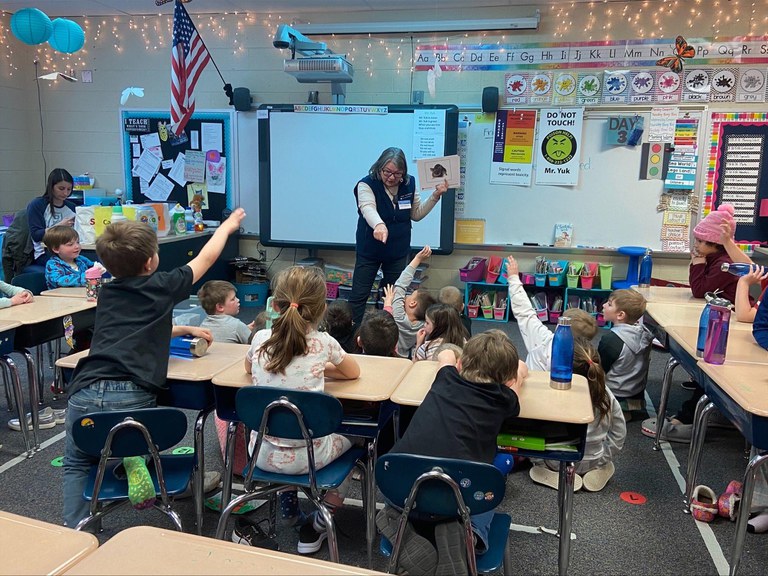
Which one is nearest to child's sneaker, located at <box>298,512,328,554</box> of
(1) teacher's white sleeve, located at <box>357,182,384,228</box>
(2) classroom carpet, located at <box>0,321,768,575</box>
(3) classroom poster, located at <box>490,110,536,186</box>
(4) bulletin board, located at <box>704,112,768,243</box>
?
(2) classroom carpet, located at <box>0,321,768,575</box>

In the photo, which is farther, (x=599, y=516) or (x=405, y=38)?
(x=405, y=38)

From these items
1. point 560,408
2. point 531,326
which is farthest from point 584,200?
point 560,408

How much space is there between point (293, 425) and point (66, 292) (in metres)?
2.29

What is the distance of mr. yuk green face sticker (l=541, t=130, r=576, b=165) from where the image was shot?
18.5ft

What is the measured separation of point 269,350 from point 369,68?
461 centimetres

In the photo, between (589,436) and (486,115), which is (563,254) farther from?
(589,436)

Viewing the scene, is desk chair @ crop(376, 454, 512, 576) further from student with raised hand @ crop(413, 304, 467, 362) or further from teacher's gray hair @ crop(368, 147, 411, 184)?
teacher's gray hair @ crop(368, 147, 411, 184)

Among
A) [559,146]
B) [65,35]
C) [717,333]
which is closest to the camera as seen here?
[717,333]

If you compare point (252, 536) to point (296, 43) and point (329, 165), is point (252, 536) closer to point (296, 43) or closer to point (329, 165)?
point (329, 165)

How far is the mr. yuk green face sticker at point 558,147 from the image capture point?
5.62 metres

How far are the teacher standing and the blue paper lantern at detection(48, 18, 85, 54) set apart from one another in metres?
3.13

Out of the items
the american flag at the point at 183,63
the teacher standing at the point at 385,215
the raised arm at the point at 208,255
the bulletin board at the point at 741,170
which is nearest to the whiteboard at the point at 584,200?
the bulletin board at the point at 741,170

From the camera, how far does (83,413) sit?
2.03m

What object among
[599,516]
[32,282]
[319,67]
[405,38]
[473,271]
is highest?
[405,38]
